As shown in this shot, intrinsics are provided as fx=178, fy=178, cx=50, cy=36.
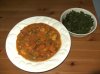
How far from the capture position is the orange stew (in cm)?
97

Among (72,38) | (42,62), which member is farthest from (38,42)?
(72,38)

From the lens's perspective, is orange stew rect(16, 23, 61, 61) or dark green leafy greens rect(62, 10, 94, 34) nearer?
orange stew rect(16, 23, 61, 61)

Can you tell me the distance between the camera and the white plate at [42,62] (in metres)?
0.94

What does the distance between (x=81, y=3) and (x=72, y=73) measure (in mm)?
546

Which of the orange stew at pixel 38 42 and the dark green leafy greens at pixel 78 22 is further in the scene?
the dark green leafy greens at pixel 78 22

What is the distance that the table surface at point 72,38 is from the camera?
0.99 meters

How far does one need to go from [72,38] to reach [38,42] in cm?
22

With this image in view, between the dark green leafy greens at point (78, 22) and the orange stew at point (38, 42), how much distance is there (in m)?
0.11

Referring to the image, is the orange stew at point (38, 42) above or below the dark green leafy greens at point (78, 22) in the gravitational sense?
below

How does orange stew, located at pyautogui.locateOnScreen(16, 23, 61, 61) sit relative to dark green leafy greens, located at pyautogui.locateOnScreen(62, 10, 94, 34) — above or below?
below

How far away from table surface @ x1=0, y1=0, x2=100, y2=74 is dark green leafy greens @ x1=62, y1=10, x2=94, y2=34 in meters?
0.05

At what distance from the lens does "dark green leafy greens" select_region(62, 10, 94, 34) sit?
1088 mm

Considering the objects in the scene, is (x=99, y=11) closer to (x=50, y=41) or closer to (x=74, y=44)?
(x=74, y=44)

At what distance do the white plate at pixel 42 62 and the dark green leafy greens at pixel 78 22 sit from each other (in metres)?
0.07
